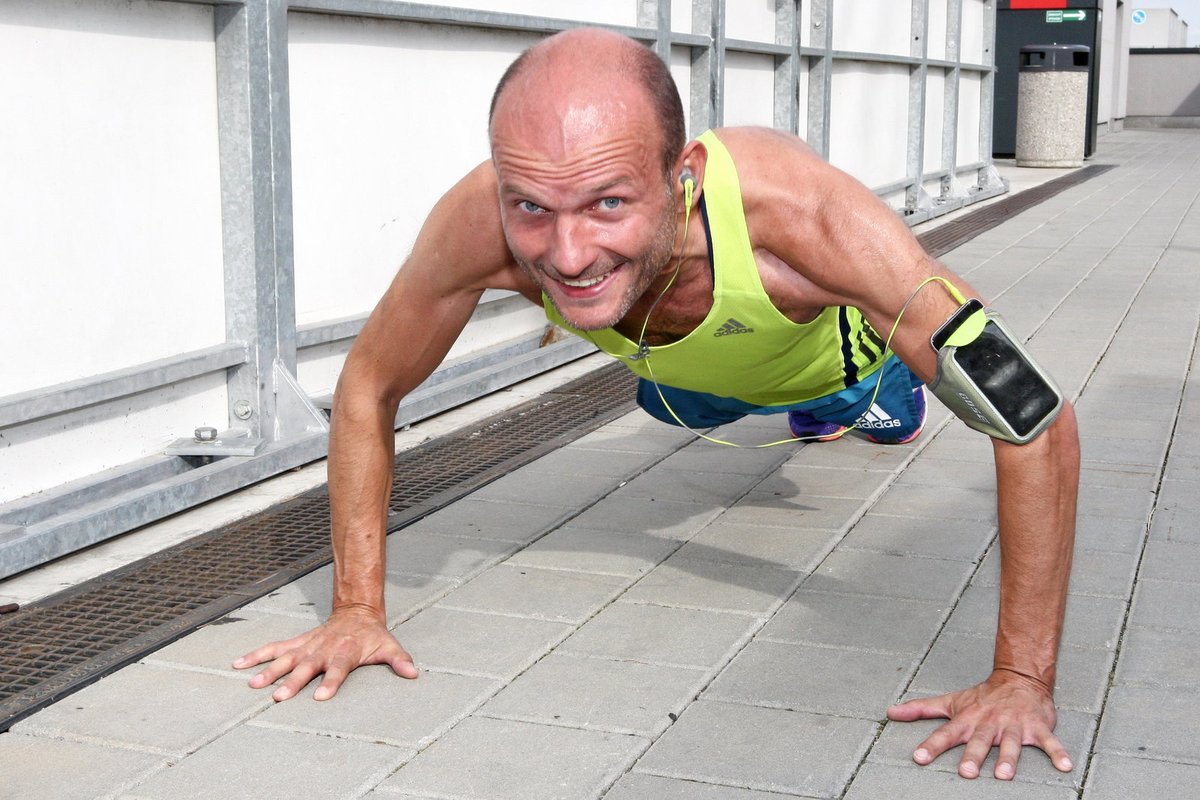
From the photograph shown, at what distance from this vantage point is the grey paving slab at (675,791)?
8.34 feet

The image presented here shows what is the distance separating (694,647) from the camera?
129 inches

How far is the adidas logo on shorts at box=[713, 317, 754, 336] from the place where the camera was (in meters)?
3.03

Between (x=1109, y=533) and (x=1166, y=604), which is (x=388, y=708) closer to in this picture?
(x=1166, y=604)

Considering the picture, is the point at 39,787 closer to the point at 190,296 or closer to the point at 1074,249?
the point at 190,296

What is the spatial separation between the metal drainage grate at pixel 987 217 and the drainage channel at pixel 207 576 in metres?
4.41

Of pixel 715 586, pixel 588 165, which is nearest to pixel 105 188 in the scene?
pixel 715 586

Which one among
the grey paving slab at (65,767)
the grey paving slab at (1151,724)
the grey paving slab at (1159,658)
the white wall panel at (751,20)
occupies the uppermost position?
the white wall panel at (751,20)

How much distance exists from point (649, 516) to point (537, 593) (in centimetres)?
76

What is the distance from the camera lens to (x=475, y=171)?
306cm

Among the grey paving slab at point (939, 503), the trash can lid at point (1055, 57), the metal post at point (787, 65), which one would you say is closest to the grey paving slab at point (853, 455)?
the grey paving slab at point (939, 503)

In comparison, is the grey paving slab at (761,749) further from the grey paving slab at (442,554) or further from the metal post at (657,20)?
the metal post at (657,20)

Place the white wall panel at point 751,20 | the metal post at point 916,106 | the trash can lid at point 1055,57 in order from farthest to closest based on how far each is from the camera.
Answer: the trash can lid at point 1055,57 → the metal post at point 916,106 → the white wall panel at point 751,20

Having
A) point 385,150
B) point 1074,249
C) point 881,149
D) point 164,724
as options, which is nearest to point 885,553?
point 164,724

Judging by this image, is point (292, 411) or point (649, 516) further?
point (292, 411)
